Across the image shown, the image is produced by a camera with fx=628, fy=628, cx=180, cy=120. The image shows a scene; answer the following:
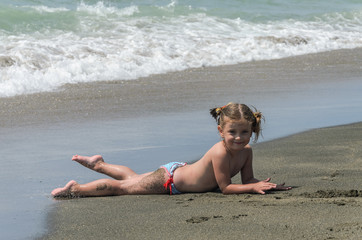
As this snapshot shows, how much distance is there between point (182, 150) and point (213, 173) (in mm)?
1217

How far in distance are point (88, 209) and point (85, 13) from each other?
1384 centimetres

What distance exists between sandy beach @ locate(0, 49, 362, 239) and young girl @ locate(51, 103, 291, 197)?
0.10m

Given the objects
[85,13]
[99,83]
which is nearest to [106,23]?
[85,13]

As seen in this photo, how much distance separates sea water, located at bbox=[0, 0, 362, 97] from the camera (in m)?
10.1

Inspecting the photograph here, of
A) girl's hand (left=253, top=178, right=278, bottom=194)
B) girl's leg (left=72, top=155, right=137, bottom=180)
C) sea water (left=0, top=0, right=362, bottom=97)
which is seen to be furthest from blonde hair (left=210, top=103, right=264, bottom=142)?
sea water (left=0, top=0, right=362, bottom=97)

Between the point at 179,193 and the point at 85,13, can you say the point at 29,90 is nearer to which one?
the point at 179,193

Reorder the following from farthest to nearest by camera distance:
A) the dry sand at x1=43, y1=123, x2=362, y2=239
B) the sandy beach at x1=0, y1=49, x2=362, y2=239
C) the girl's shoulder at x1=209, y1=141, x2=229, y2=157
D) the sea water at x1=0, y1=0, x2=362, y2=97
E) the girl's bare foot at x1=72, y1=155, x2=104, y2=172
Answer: the sea water at x1=0, y1=0, x2=362, y2=97 < the girl's bare foot at x1=72, y1=155, x2=104, y2=172 < the girl's shoulder at x1=209, y1=141, x2=229, y2=157 < the sandy beach at x1=0, y1=49, x2=362, y2=239 < the dry sand at x1=43, y1=123, x2=362, y2=239

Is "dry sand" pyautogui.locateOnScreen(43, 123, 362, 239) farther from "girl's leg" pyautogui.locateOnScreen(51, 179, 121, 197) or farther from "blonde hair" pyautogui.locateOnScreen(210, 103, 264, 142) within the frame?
"blonde hair" pyautogui.locateOnScreen(210, 103, 264, 142)

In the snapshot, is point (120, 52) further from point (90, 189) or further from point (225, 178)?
point (225, 178)

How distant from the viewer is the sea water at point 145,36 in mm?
10117

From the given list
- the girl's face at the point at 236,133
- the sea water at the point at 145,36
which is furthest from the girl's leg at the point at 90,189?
the sea water at the point at 145,36

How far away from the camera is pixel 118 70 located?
33.9ft

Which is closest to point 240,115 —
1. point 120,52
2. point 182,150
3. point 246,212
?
point 246,212

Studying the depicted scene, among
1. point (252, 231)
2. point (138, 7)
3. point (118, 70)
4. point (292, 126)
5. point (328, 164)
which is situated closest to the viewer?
point (252, 231)
